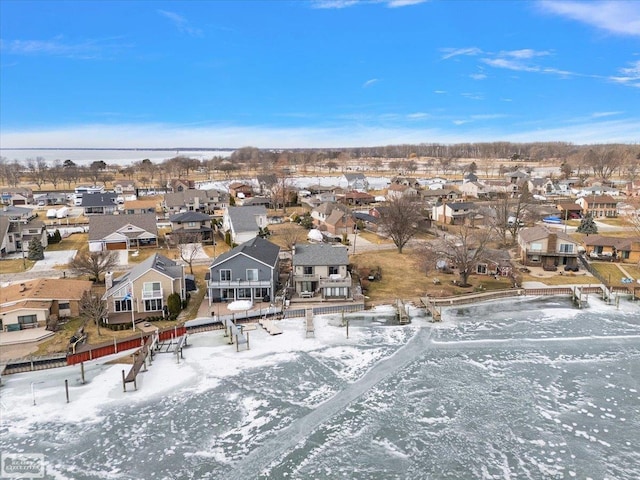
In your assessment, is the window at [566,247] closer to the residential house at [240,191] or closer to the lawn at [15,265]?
the lawn at [15,265]

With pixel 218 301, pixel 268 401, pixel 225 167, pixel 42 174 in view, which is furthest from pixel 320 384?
pixel 225 167

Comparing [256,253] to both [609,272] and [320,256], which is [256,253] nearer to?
[320,256]

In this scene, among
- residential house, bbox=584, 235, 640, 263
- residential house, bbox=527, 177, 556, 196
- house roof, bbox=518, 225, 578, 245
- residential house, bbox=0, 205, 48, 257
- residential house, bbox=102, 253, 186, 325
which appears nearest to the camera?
residential house, bbox=102, 253, 186, 325

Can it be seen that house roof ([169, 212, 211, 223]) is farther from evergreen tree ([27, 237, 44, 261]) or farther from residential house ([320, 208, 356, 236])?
residential house ([320, 208, 356, 236])

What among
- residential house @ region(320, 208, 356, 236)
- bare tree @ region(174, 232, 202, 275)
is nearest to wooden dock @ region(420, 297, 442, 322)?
residential house @ region(320, 208, 356, 236)

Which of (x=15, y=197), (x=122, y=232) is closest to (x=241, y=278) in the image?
(x=122, y=232)
